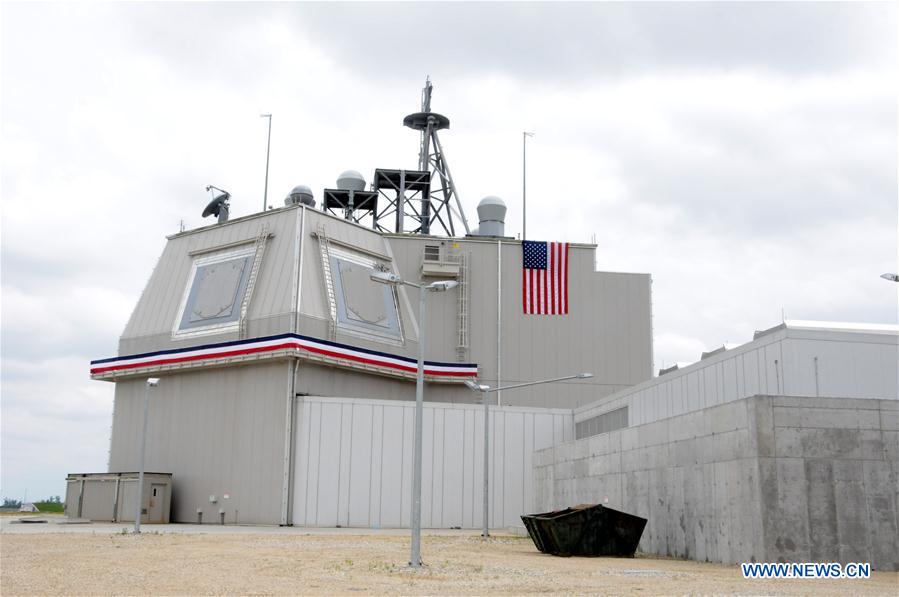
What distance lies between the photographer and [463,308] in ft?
173

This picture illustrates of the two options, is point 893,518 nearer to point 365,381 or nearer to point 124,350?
point 365,381

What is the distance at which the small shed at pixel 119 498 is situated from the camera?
44406mm

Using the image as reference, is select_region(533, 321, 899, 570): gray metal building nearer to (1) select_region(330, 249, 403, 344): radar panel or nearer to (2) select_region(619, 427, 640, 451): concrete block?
(2) select_region(619, 427, 640, 451): concrete block

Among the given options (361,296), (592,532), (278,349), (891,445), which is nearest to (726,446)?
(891,445)

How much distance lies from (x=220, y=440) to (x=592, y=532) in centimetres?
2404

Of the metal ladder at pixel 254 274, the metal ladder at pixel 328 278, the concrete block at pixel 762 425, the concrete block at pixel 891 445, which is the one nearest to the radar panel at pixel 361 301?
the metal ladder at pixel 328 278

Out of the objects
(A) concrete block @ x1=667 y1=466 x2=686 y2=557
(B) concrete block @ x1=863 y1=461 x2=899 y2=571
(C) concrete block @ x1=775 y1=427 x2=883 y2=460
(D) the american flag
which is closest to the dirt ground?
(B) concrete block @ x1=863 y1=461 x2=899 y2=571

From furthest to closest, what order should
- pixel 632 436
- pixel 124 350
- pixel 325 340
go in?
pixel 124 350 < pixel 325 340 < pixel 632 436

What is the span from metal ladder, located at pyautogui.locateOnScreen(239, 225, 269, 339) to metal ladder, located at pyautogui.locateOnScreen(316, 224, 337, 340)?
286 cm

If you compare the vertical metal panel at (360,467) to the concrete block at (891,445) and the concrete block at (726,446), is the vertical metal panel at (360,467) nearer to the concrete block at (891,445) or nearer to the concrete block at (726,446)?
the concrete block at (726,446)

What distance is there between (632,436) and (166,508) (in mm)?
24018

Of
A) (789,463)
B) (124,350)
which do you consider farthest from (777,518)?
(124,350)

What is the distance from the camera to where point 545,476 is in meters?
42.2

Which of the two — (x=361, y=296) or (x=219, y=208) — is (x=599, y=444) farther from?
(x=219, y=208)
